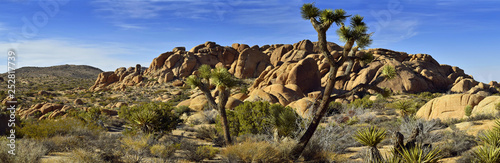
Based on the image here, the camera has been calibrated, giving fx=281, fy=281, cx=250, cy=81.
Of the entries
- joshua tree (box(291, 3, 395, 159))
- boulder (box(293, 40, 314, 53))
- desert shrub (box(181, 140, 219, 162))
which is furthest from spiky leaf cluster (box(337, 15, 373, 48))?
boulder (box(293, 40, 314, 53))

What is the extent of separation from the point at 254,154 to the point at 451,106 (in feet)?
59.4

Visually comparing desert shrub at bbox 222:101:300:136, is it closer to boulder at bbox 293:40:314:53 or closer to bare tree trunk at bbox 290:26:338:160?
bare tree trunk at bbox 290:26:338:160

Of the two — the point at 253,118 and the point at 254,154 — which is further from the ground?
the point at 253,118

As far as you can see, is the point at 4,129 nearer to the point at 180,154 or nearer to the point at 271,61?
the point at 180,154

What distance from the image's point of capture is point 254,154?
29.3 ft

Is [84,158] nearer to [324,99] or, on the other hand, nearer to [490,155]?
[324,99]

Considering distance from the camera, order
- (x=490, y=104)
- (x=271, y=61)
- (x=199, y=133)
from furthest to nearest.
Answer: (x=271, y=61) < (x=490, y=104) < (x=199, y=133)

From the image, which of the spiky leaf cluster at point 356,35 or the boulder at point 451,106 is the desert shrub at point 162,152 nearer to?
the spiky leaf cluster at point 356,35

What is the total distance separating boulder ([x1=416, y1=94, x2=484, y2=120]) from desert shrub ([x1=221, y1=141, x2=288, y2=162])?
15.8m

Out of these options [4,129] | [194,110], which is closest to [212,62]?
[194,110]

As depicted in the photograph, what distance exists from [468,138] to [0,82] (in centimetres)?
7684

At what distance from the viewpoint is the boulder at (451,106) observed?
19594 mm

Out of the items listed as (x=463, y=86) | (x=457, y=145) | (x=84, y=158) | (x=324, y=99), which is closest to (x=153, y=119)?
(x=84, y=158)

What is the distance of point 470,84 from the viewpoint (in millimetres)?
48031
